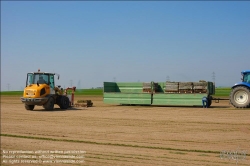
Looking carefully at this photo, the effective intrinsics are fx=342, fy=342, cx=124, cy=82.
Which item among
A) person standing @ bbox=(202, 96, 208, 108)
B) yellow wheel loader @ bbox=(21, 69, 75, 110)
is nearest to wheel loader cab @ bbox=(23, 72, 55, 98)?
yellow wheel loader @ bbox=(21, 69, 75, 110)

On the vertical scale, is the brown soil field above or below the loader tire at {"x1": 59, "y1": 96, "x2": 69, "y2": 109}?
below

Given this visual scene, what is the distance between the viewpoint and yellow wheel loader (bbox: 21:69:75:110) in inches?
773

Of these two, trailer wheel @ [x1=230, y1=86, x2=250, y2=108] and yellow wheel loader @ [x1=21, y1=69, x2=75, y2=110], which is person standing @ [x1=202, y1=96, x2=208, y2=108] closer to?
trailer wheel @ [x1=230, y1=86, x2=250, y2=108]

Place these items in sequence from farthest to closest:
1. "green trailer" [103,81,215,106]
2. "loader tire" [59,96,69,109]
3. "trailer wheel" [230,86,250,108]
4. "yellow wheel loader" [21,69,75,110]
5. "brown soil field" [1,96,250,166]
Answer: "loader tire" [59,96,69,109], "green trailer" [103,81,215,106], "yellow wheel loader" [21,69,75,110], "trailer wheel" [230,86,250,108], "brown soil field" [1,96,250,166]

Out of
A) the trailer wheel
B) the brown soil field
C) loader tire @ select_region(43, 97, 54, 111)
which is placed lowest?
the brown soil field

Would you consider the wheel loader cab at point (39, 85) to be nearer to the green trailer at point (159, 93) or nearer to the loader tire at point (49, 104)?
the loader tire at point (49, 104)

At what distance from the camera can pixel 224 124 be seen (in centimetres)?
1272

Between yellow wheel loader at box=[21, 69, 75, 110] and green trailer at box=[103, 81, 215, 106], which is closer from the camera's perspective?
yellow wheel loader at box=[21, 69, 75, 110]

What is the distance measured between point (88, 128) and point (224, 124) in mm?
5088

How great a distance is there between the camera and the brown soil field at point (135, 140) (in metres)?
8.18

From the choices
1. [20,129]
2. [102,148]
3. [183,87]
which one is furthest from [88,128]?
[183,87]

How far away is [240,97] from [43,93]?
10901 millimetres

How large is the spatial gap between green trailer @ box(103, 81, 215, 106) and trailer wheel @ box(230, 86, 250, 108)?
2844 millimetres

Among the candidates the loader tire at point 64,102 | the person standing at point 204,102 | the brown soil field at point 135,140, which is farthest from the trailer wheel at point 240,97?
the loader tire at point 64,102
